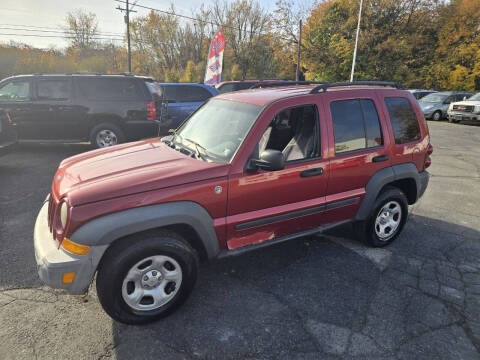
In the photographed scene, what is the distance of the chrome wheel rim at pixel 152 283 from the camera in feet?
8.31

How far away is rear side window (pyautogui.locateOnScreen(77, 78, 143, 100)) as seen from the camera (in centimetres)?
793

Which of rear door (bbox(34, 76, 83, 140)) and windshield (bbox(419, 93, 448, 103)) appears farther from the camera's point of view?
windshield (bbox(419, 93, 448, 103))

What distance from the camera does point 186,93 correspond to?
9.98 m

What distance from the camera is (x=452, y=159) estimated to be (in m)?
8.84

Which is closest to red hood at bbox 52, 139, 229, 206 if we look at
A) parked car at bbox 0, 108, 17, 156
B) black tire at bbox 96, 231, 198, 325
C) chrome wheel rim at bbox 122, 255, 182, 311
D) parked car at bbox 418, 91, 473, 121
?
black tire at bbox 96, 231, 198, 325

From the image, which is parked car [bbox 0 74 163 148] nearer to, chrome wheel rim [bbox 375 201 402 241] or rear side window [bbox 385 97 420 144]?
rear side window [bbox 385 97 420 144]

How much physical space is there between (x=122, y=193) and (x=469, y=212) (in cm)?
528

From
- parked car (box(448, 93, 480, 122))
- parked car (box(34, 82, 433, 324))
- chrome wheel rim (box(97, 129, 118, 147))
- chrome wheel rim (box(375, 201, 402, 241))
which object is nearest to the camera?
parked car (box(34, 82, 433, 324))

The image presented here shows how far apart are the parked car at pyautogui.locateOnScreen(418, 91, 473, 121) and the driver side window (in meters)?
18.1

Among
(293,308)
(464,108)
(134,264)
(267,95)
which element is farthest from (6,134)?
(464,108)

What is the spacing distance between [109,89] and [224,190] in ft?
21.6

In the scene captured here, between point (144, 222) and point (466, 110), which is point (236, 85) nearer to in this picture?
point (144, 222)

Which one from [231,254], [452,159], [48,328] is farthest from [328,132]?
[452,159]

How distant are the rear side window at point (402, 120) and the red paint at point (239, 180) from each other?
0.31 ft
